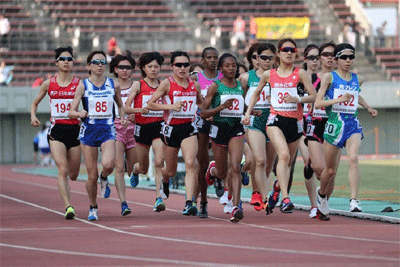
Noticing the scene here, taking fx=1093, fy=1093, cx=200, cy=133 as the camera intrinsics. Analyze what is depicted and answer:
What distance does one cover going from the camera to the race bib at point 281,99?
13.8m

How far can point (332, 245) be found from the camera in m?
10.2

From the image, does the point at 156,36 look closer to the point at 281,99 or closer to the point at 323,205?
the point at 281,99

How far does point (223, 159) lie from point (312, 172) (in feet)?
4.20

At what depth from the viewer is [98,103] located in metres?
14.5

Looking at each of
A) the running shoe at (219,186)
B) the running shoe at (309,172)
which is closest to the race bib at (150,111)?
the running shoe at (219,186)

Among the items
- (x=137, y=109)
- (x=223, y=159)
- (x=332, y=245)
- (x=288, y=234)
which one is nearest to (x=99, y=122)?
(x=137, y=109)

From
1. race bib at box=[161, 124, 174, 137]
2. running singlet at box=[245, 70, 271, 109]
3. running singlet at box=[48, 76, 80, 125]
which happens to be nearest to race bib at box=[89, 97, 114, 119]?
running singlet at box=[48, 76, 80, 125]

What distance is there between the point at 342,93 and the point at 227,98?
1.49 metres

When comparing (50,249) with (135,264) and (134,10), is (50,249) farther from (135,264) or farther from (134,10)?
(134,10)

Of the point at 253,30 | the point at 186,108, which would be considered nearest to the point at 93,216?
the point at 186,108

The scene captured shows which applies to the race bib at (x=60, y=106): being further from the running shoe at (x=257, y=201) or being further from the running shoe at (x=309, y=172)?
the running shoe at (x=309, y=172)

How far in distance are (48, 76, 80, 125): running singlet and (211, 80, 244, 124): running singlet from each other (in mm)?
2020

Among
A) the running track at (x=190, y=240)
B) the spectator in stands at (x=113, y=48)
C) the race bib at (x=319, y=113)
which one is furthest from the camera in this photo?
the spectator in stands at (x=113, y=48)

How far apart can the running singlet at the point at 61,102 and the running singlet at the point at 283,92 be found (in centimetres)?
281
